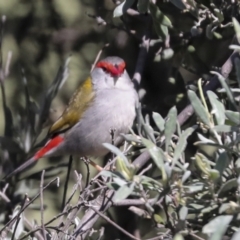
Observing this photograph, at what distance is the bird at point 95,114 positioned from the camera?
3697 mm

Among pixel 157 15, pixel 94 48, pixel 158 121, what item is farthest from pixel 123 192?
pixel 94 48

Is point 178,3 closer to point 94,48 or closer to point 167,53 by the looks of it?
point 167,53

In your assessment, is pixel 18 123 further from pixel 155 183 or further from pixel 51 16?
pixel 155 183

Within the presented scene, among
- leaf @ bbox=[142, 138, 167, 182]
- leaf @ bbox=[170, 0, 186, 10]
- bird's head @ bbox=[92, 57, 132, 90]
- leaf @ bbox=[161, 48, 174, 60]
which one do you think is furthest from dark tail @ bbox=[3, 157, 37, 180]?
leaf @ bbox=[142, 138, 167, 182]

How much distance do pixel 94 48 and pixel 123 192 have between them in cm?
291

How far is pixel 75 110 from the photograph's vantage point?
3.85 metres

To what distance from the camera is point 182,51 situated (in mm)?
3252

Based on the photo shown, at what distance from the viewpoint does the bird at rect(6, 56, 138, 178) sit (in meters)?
3.70

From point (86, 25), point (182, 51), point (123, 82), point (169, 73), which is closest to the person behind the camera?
point (182, 51)

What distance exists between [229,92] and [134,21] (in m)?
2.21

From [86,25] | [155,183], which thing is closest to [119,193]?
[155,183]

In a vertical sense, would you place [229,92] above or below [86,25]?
above

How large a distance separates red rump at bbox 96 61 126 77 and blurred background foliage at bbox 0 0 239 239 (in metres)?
0.14

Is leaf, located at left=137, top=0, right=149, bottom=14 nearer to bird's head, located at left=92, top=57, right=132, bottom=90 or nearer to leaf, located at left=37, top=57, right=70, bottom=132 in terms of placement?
bird's head, located at left=92, top=57, right=132, bottom=90
